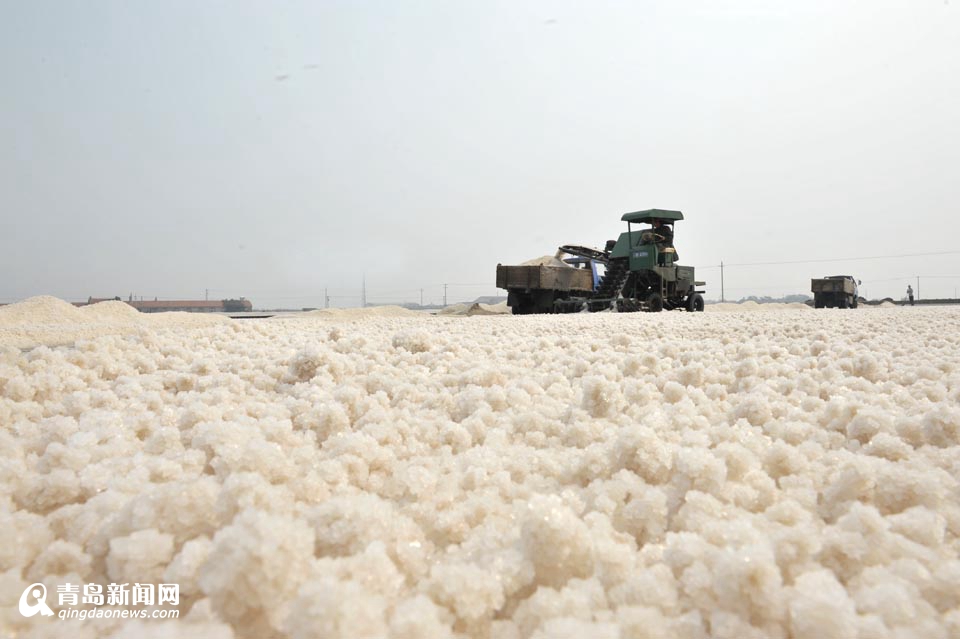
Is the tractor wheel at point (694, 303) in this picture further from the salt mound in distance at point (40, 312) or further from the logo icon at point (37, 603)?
the logo icon at point (37, 603)

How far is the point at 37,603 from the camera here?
0.84 meters

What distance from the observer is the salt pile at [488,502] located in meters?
0.77

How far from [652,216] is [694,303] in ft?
7.28

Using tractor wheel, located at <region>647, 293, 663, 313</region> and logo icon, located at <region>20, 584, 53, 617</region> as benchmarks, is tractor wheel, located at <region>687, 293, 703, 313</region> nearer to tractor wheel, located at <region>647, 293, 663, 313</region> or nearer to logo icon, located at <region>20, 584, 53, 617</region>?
tractor wheel, located at <region>647, 293, 663, 313</region>

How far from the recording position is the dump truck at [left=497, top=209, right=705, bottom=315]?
11.2 m

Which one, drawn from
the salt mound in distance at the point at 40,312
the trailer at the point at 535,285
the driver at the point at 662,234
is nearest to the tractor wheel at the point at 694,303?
the driver at the point at 662,234

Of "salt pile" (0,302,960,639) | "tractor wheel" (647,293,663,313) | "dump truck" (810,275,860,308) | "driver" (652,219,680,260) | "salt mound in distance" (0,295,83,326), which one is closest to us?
"salt pile" (0,302,960,639)

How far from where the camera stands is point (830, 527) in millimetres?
964

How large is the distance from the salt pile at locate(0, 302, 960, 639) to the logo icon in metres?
0.01

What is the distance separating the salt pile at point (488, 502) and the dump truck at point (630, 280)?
926 cm

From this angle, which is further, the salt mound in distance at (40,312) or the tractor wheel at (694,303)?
the tractor wheel at (694,303)

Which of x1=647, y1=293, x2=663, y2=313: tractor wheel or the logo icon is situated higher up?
Result: x1=647, y1=293, x2=663, y2=313: tractor wheel

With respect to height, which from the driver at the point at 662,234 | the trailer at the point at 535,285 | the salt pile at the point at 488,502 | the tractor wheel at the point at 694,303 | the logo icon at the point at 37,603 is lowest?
the logo icon at the point at 37,603

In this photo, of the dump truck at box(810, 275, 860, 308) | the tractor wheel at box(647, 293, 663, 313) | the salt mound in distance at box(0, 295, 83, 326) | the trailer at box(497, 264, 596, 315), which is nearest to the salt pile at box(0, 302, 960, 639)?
the salt mound in distance at box(0, 295, 83, 326)
